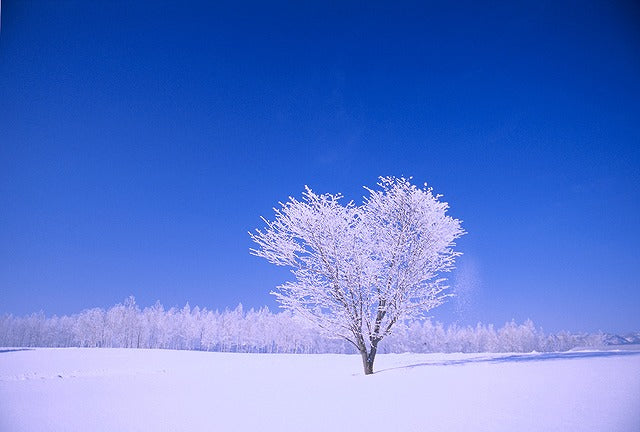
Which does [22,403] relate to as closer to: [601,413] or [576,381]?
[601,413]

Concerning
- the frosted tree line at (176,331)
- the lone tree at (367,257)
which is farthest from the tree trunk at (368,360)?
the frosted tree line at (176,331)

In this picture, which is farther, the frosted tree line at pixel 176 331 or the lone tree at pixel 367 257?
the frosted tree line at pixel 176 331

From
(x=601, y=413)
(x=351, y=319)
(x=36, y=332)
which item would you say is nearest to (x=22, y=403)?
(x=351, y=319)

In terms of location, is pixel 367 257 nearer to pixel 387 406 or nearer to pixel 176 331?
pixel 387 406

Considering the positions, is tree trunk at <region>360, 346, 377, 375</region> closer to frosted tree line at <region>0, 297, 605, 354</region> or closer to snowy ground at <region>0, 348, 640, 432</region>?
snowy ground at <region>0, 348, 640, 432</region>

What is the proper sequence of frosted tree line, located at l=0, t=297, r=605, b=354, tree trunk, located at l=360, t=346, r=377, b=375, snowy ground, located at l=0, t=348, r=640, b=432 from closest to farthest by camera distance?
snowy ground, located at l=0, t=348, r=640, b=432 < tree trunk, located at l=360, t=346, r=377, b=375 < frosted tree line, located at l=0, t=297, r=605, b=354

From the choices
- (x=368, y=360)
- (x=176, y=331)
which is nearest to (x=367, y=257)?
(x=368, y=360)

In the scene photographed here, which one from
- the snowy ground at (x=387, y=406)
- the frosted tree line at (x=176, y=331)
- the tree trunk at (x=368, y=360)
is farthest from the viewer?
the frosted tree line at (x=176, y=331)

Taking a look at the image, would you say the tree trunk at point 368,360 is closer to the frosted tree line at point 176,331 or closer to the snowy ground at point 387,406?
the snowy ground at point 387,406

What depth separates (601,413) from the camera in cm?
605

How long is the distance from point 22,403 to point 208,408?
22.0 ft

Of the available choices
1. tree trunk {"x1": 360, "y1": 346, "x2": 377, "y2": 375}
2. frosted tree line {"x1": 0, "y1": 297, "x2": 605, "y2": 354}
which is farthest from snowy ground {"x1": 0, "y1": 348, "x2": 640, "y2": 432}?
frosted tree line {"x1": 0, "y1": 297, "x2": 605, "y2": 354}

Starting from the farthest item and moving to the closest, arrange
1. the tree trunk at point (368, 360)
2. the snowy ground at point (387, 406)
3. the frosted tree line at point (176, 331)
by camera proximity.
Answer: the frosted tree line at point (176, 331) → the tree trunk at point (368, 360) → the snowy ground at point (387, 406)

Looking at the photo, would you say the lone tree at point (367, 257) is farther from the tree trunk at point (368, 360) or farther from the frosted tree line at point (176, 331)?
the frosted tree line at point (176, 331)
